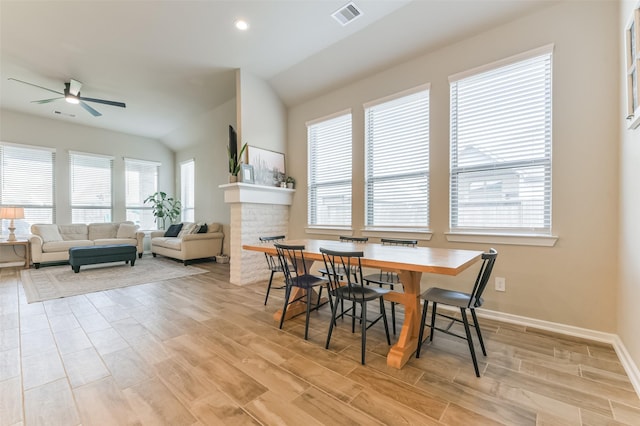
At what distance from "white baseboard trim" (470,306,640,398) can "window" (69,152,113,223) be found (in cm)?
849

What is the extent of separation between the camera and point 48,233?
5.66m

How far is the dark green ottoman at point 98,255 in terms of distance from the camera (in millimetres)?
4930

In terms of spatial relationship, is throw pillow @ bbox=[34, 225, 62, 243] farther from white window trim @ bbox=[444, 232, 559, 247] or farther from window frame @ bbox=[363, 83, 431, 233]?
white window trim @ bbox=[444, 232, 559, 247]

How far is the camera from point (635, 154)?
1.88 m

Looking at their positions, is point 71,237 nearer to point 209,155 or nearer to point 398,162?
point 209,155

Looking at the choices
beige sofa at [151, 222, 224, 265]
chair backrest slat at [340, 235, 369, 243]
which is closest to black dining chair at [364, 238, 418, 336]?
chair backrest slat at [340, 235, 369, 243]

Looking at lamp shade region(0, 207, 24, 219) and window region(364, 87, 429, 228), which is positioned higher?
window region(364, 87, 429, 228)

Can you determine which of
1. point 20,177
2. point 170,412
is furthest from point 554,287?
point 20,177

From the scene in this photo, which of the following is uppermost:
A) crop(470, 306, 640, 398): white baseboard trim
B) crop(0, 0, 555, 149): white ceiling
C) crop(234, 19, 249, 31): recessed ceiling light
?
crop(234, 19, 249, 31): recessed ceiling light

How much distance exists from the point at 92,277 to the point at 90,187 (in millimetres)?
3347

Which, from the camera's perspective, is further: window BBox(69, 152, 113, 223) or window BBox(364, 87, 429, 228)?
window BBox(69, 152, 113, 223)

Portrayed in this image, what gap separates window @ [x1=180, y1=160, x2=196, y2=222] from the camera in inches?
296

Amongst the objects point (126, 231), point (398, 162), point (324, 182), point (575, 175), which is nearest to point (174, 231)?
point (126, 231)

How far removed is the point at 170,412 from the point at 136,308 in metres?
2.11
